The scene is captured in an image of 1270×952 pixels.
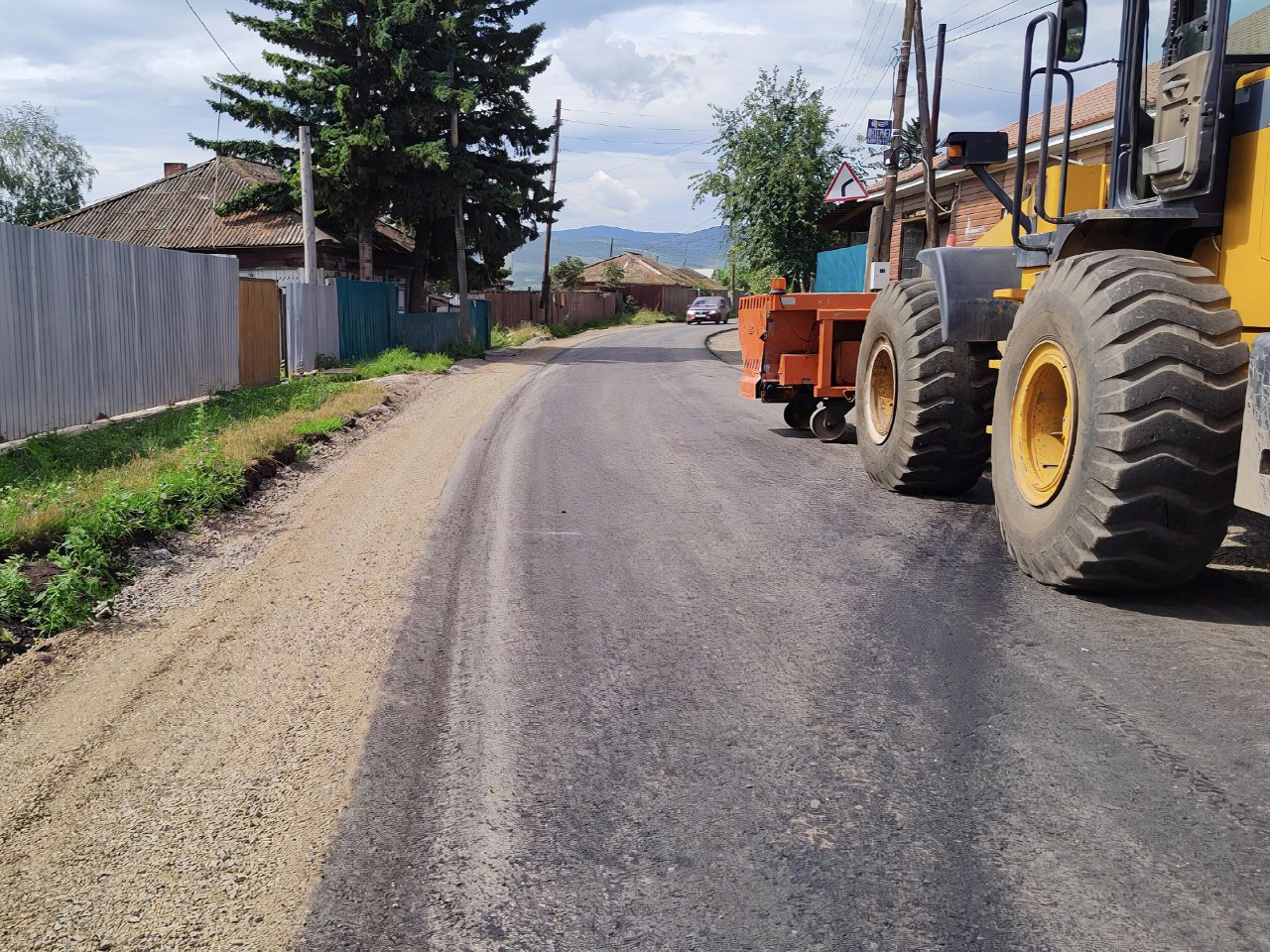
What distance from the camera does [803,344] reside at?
1088 centimetres

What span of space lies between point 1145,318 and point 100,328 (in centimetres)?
1162

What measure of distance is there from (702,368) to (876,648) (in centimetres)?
1928

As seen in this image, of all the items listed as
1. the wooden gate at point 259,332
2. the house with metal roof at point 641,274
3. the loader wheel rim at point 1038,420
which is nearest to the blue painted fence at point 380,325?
the wooden gate at point 259,332

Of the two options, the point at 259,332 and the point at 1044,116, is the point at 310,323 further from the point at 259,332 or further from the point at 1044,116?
the point at 1044,116

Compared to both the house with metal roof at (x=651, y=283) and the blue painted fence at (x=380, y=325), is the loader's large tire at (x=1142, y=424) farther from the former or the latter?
A: the house with metal roof at (x=651, y=283)

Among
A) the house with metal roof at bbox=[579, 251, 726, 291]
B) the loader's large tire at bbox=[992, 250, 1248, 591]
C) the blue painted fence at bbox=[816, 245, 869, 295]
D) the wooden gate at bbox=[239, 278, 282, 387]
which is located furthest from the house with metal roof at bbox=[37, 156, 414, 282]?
the house with metal roof at bbox=[579, 251, 726, 291]

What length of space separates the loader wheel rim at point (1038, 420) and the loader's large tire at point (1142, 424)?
1.03ft

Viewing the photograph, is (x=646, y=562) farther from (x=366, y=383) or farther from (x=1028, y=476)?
(x=366, y=383)

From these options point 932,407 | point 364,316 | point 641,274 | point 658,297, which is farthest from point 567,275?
point 932,407

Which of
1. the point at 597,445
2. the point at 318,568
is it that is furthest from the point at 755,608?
the point at 597,445

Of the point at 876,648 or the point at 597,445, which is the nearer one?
the point at 876,648

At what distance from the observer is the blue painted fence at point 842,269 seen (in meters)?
25.1

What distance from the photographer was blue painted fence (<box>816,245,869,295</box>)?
987 inches

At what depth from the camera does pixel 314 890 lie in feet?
9.30
